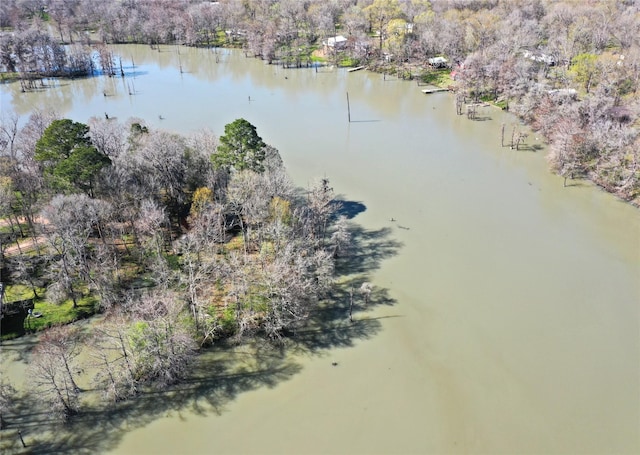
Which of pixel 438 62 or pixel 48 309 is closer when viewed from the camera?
pixel 48 309

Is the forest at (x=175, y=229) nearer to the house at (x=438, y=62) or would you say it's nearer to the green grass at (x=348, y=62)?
the house at (x=438, y=62)

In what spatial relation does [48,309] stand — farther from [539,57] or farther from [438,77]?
[539,57]

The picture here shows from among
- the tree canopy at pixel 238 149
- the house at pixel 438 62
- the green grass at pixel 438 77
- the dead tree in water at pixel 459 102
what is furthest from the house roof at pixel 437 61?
the tree canopy at pixel 238 149

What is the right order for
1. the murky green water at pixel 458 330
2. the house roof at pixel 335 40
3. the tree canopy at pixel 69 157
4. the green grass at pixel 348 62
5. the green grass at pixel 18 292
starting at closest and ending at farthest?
the murky green water at pixel 458 330 → the green grass at pixel 18 292 → the tree canopy at pixel 69 157 → the green grass at pixel 348 62 → the house roof at pixel 335 40

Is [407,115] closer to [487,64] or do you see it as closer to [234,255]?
[487,64]

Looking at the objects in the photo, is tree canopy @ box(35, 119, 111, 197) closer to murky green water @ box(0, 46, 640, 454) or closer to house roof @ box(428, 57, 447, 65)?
murky green water @ box(0, 46, 640, 454)

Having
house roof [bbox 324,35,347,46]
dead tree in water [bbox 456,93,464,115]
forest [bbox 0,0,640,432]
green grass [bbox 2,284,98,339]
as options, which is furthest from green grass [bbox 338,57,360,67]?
green grass [bbox 2,284,98,339]

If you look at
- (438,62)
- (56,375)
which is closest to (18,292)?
(56,375)
